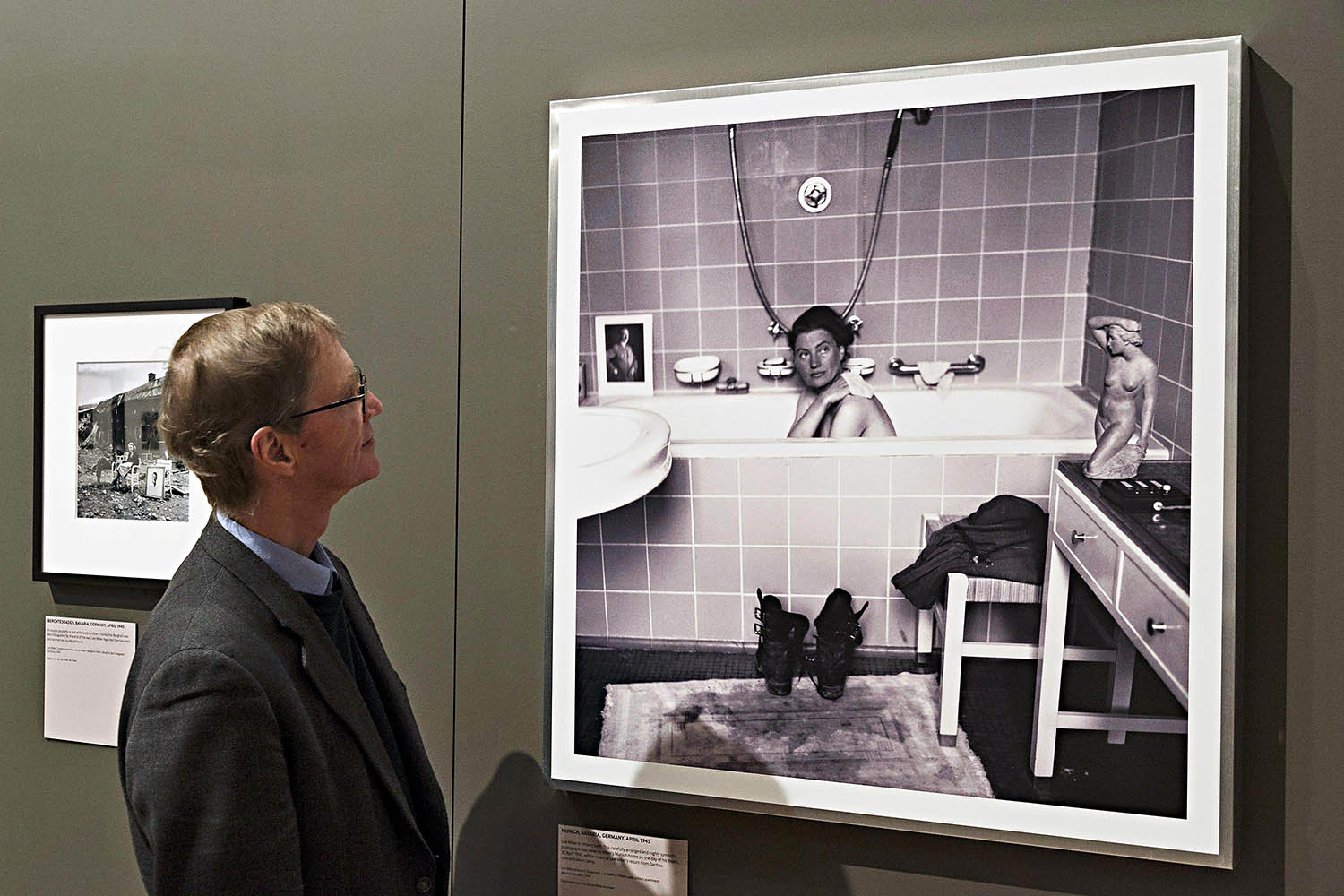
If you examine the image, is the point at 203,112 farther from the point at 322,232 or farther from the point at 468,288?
the point at 468,288

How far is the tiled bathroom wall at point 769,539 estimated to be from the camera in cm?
127

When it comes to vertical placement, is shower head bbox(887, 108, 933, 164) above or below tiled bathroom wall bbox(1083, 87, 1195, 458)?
above

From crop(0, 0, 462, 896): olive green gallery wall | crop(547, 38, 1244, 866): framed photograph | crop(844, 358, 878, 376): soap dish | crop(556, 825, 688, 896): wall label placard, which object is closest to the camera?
crop(547, 38, 1244, 866): framed photograph

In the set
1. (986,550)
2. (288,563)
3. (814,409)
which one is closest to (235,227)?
(288,563)

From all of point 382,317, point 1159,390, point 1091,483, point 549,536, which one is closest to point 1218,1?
point 1159,390

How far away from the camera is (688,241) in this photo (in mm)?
1353

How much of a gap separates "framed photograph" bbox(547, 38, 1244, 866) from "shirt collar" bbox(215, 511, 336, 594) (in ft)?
1.07

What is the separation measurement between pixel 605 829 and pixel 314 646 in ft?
1.72

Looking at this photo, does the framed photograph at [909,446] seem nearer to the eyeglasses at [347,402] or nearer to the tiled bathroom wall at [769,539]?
the tiled bathroom wall at [769,539]

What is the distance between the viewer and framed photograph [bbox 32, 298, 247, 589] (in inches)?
64.2

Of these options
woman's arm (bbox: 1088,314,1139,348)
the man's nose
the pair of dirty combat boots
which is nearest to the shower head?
woman's arm (bbox: 1088,314,1139,348)

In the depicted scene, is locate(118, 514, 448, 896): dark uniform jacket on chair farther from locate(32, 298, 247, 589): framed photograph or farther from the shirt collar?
locate(32, 298, 247, 589): framed photograph

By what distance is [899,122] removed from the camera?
1.27 meters

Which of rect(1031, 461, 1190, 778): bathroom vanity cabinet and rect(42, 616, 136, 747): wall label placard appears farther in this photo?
rect(42, 616, 136, 747): wall label placard
